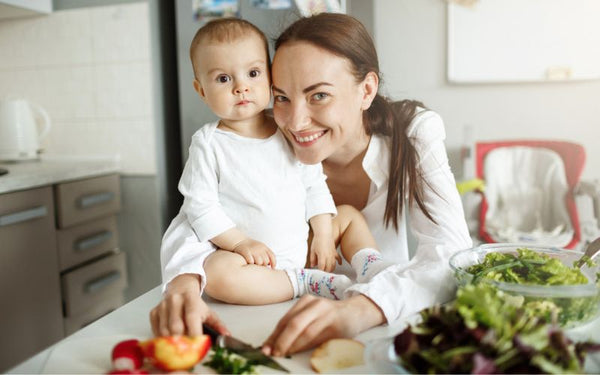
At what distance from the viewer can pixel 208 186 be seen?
82 centimetres

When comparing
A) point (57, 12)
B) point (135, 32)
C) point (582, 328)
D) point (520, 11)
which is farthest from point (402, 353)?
point (520, 11)

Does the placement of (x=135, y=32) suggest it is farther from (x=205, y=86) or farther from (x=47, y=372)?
(x=47, y=372)

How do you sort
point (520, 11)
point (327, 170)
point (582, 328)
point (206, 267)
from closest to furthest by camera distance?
point (582, 328), point (206, 267), point (327, 170), point (520, 11)

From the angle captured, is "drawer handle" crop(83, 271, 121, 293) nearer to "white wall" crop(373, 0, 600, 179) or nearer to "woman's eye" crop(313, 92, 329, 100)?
"woman's eye" crop(313, 92, 329, 100)

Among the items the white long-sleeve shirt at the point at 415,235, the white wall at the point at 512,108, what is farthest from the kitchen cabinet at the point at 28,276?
the white wall at the point at 512,108

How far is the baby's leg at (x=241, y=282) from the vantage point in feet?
2.38

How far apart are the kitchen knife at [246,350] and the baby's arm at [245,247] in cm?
18

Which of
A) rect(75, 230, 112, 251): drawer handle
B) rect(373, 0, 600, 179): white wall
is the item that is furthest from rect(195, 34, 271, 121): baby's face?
rect(373, 0, 600, 179): white wall

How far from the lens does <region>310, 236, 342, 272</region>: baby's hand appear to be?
0.89m

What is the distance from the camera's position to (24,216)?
63.6 inches

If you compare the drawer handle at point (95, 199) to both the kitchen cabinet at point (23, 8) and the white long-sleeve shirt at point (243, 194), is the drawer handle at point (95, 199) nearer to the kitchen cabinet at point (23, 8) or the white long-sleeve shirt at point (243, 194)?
the kitchen cabinet at point (23, 8)

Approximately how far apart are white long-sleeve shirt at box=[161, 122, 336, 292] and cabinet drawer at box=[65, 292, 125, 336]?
1316mm

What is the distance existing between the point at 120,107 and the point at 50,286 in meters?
0.74

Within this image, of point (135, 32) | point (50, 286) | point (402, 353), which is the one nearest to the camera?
point (402, 353)
